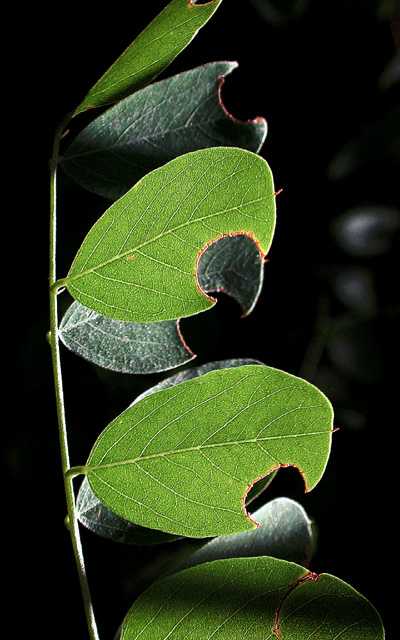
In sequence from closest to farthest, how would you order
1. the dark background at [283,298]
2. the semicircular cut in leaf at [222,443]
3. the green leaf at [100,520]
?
the semicircular cut in leaf at [222,443]
the green leaf at [100,520]
the dark background at [283,298]

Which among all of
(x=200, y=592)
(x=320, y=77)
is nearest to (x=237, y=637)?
(x=200, y=592)

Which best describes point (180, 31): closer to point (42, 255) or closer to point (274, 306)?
point (42, 255)

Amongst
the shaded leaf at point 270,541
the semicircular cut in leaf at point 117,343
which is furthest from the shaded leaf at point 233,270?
the shaded leaf at point 270,541

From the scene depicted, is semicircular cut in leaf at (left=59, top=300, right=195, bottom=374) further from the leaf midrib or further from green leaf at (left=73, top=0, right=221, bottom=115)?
green leaf at (left=73, top=0, right=221, bottom=115)

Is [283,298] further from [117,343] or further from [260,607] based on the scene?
[260,607]

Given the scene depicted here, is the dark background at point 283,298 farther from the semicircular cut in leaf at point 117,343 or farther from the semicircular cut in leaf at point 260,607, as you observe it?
the semicircular cut in leaf at point 260,607
